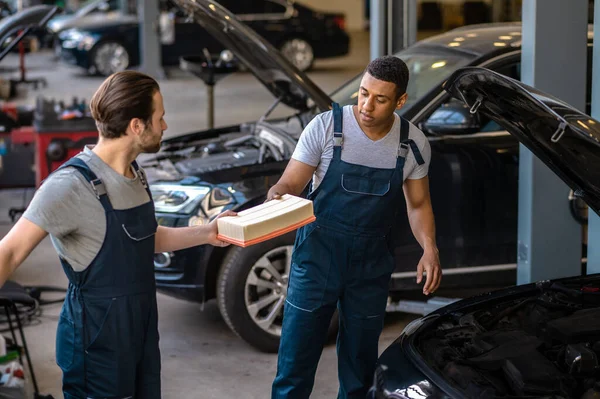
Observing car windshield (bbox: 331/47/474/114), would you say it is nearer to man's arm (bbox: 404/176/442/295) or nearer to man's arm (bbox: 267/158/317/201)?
man's arm (bbox: 404/176/442/295)

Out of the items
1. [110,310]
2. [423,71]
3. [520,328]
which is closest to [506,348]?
[520,328]

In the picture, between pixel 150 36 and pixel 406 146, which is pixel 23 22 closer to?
pixel 406 146

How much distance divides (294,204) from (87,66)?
45.8 feet

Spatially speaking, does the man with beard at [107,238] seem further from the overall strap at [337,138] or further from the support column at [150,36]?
the support column at [150,36]

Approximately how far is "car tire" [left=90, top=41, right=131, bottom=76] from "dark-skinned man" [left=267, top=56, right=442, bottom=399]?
13.4 metres

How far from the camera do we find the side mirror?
544 cm

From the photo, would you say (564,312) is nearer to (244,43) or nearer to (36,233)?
(36,233)

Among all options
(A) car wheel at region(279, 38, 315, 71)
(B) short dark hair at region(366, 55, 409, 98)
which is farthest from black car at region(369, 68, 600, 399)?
(A) car wheel at region(279, 38, 315, 71)

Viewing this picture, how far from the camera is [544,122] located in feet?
10.4

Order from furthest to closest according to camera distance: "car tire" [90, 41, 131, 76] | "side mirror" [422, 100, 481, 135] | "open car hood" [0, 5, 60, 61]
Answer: "car tire" [90, 41, 131, 76] < "open car hood" [0, 5, 60, 61] < "side mirror" [422, 100, 481, 135]

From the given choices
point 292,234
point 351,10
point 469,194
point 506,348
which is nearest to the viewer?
point 506,348

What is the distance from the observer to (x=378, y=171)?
3.74 m

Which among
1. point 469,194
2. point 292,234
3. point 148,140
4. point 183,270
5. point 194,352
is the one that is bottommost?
point 194,352

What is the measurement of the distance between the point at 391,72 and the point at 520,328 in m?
1.07
